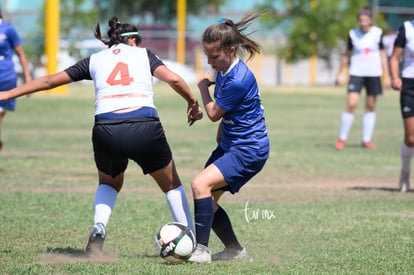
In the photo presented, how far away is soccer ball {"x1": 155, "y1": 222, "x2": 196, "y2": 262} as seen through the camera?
6.01 m

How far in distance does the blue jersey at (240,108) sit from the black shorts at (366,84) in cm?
895

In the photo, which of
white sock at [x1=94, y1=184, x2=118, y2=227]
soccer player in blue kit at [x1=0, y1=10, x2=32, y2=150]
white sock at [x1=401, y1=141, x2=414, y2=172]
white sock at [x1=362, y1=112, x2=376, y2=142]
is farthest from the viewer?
white sock at [x1=362, y1=112, x2=376, y2=142]

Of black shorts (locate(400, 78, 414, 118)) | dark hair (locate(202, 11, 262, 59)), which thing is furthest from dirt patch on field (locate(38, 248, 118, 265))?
black shorts (locate(400, 78, 414, 118))

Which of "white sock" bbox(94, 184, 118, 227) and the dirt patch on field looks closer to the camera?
the dirt patch on field

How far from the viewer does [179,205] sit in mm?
6559

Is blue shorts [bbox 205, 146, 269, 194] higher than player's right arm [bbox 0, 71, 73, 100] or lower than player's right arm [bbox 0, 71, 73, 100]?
lower

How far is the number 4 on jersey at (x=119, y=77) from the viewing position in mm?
6160

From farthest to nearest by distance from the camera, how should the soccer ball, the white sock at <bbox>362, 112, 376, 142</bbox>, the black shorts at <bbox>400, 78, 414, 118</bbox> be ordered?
the white sock at <bbox>362, 112, 376, 142</bbox>, the black shorts at <bbox>400, 78, 414, 118</bbox>, the soccer ball

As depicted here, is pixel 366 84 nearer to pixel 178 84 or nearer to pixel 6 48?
pixel 6 48

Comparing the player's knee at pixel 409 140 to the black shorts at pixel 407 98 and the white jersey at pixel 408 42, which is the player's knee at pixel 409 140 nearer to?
the black shorts at pixel 407 98

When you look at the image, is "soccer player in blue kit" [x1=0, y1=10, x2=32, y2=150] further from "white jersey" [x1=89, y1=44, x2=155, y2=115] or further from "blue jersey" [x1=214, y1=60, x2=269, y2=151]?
"blue jersey" [x1=214, y1=60, x2=269, y2=151]

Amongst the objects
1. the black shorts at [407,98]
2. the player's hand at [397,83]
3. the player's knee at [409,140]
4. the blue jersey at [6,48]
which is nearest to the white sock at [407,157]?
the player's knee at [409,140]

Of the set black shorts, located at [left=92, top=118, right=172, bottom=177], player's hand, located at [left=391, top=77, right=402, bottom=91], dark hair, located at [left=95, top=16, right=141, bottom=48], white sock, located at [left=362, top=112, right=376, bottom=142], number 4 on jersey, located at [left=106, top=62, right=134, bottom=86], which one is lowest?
white sock, located at [left=362, top=112, right=376, bottom=142]

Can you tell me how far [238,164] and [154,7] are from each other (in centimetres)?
4759
